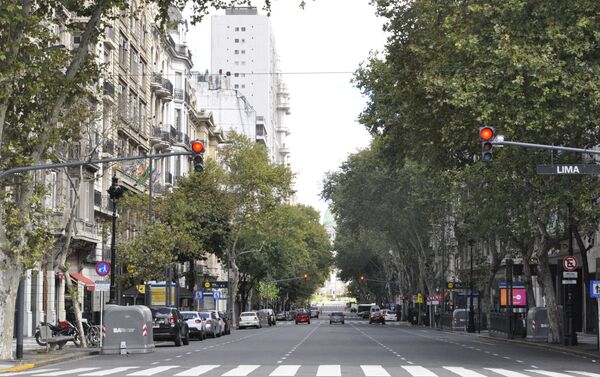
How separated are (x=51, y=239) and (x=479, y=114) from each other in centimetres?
1318

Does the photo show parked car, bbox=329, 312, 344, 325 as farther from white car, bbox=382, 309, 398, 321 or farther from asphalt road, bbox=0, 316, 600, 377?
asphalt road, bbox=0, 316, 600, 377

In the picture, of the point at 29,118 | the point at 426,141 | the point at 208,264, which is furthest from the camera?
the point at 208,264

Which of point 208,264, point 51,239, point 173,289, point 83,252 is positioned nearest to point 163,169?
point 173,289

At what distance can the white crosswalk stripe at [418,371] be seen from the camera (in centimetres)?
2352

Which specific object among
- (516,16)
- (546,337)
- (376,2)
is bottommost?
(546,337)

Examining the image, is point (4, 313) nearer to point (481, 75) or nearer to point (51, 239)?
point (51, 239)

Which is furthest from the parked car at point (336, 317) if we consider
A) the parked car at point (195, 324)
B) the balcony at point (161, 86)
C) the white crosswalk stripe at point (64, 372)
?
the white crosswalk stripe at point (64, 372)

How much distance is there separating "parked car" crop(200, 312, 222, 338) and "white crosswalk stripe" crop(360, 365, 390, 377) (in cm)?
2977

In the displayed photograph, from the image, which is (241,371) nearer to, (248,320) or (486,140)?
(486,140)

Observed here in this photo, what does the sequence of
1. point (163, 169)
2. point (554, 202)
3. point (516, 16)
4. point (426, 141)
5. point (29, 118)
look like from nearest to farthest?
point (29, 118), point (516, 16), point (554, 202), point (426, 141), point (163, 169)

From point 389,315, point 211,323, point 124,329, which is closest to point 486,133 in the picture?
point 124,329

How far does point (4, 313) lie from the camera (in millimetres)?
29562

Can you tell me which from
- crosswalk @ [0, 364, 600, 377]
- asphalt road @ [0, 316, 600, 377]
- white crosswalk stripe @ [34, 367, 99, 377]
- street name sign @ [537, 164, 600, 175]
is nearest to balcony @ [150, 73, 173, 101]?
asphalt road @ [0, 316, 600, 377]

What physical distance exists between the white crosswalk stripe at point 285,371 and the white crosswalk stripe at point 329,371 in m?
0.57
